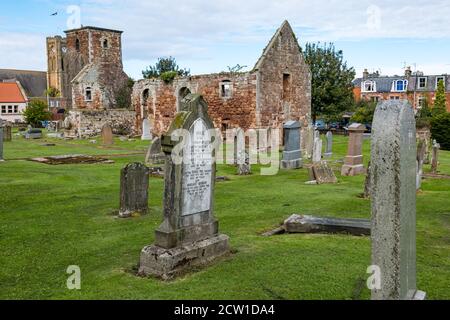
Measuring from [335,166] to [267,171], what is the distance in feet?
11.2

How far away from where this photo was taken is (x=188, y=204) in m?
6.66

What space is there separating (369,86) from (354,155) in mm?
48357

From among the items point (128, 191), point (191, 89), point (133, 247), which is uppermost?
point (191, 89)

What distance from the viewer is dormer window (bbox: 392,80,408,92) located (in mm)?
56875

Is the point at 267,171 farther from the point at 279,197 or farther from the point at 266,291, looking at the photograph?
the point at 266,291

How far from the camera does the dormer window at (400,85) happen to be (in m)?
56.9

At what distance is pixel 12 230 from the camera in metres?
8.62

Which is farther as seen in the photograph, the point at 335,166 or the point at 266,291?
the point at 335,166

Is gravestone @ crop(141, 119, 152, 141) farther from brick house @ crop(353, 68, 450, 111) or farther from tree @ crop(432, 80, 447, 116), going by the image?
tree @ crop(432, 80, 447, 116)

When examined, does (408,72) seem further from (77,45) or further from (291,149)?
(291,149)

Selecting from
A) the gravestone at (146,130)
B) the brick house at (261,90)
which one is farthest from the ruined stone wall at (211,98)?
the gravestone at (146,130)

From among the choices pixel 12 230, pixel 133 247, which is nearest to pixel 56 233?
pixel 12 230

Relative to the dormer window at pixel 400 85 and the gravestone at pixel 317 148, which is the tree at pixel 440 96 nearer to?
the dormer window at pixel 400 85
